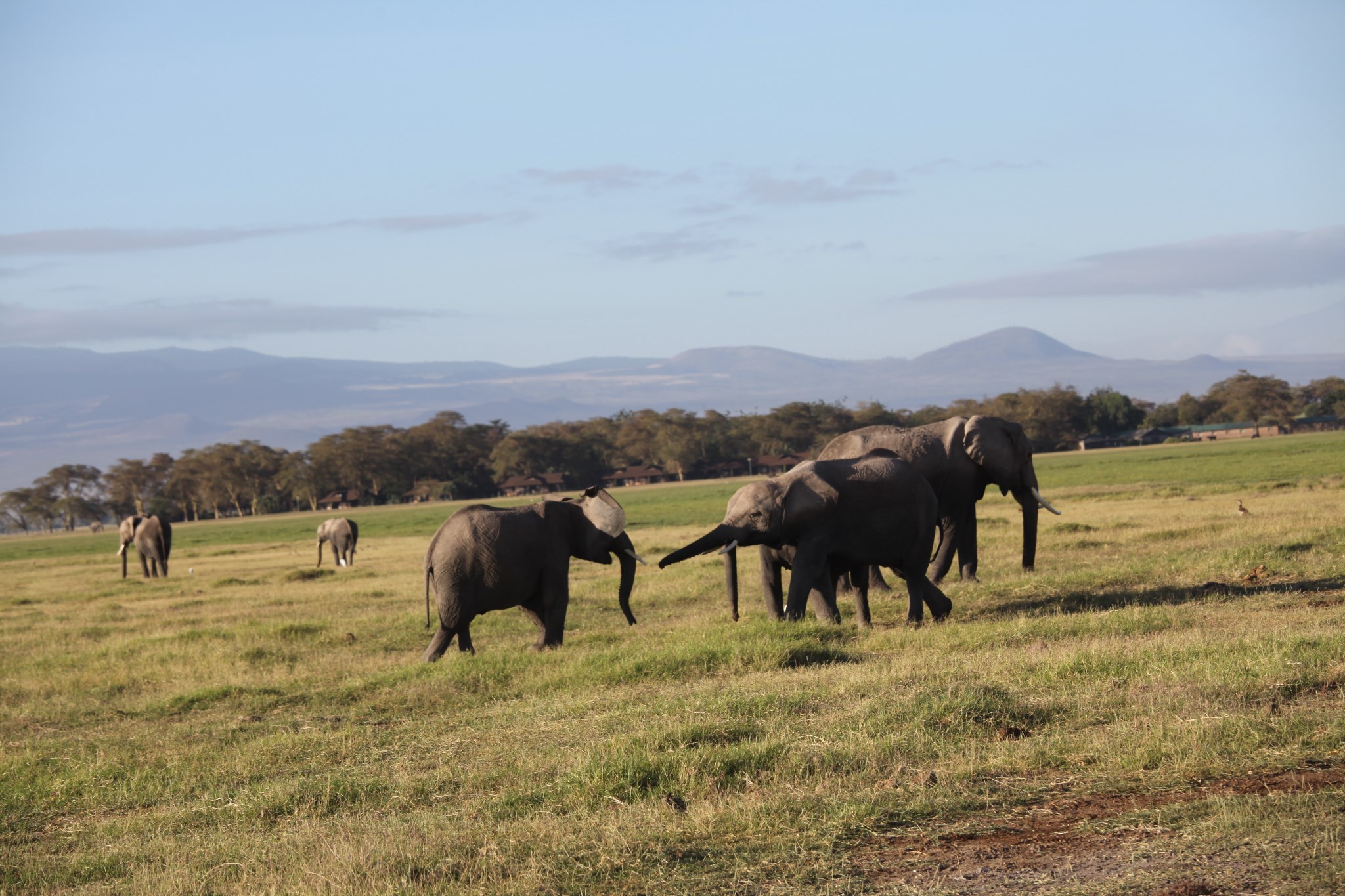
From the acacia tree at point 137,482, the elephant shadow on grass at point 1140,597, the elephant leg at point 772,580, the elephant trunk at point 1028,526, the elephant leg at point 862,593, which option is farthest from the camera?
the acacia tree at point 137,482

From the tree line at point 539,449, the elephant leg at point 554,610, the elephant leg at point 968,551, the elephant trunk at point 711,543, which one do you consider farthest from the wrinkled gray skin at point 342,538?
the tree line at point 539,449

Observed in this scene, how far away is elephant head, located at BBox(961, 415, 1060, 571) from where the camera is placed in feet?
67.3

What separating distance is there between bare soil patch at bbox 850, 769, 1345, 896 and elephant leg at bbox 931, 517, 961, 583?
1202 centimetres

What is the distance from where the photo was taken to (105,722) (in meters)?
13.5

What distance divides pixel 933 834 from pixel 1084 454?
11396 centimetres

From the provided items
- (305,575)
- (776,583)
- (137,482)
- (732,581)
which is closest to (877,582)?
(776,583)

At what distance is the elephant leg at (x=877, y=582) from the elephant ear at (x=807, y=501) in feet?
16.2

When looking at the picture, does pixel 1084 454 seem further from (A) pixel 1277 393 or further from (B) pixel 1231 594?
(B) pixel 1231 594

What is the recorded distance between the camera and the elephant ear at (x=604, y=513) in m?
16.5

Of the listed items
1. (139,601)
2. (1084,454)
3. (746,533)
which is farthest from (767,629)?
(1084,454)

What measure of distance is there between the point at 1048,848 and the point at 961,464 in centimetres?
1418

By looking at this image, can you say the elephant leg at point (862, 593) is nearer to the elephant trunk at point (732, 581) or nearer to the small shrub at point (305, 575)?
the elephant trunk at point (732, 581)

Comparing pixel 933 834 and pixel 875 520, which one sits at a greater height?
pixel 875 520

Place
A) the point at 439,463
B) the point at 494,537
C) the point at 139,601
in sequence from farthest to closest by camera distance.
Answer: the point at 439,463 → the point at 139,601 → the point at 494,537
